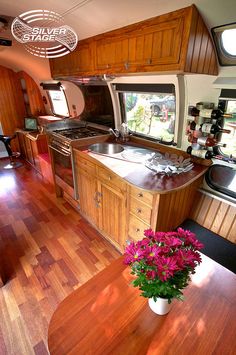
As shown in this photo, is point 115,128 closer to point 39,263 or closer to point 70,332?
point 39,263

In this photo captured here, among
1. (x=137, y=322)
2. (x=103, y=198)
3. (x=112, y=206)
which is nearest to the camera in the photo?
(x=137, y=322)

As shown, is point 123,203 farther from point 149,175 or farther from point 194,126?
point 194,126

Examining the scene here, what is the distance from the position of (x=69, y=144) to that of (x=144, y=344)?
6.25ft

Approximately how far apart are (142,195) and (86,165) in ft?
2.81

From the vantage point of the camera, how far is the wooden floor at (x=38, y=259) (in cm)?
137

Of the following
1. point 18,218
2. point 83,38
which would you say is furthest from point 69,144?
point 18,218

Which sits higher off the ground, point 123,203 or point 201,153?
point 201,153

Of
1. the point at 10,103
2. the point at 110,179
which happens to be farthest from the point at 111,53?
the point at 10,103

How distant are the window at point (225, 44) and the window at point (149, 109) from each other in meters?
0.43

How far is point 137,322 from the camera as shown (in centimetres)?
73

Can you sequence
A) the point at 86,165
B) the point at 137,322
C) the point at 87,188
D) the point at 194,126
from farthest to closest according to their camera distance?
the point at 87,188, the point at 86,165, the point at 194,126, the point at 137,322

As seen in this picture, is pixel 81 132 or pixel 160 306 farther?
pixel 81 132

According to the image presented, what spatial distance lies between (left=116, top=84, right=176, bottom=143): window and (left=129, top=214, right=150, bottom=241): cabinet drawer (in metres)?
0.92

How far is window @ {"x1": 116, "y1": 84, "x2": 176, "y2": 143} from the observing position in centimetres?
185
